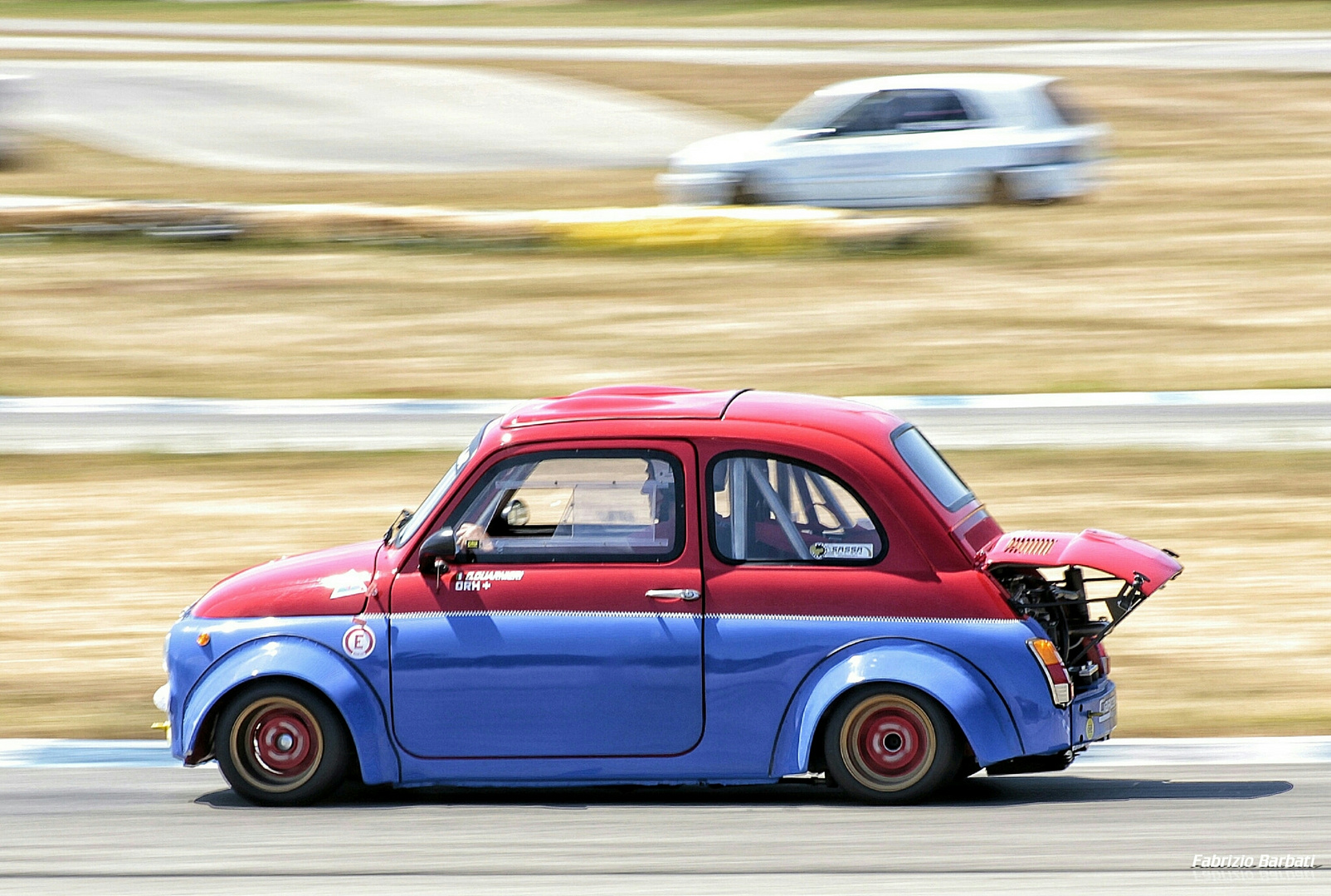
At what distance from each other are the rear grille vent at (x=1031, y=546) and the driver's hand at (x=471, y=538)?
1.71m

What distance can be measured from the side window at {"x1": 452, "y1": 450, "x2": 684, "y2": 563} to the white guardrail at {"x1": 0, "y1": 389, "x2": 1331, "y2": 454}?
20.9 feet

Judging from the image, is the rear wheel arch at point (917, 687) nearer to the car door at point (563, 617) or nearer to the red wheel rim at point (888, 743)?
the red wheel rim at point (888, 743)

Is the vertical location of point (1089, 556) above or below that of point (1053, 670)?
above

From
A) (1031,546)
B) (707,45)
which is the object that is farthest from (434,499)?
(707,45)

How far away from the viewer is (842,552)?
5.85m

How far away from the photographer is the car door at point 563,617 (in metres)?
5.76

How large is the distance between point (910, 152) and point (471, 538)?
1378 cm

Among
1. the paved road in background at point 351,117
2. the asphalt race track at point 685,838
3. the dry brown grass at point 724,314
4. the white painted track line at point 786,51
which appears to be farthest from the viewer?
the white painted track line at point 786,51

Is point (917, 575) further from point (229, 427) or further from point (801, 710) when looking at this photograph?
point (229, 427)

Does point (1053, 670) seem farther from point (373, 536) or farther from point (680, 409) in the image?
point (373, 536)

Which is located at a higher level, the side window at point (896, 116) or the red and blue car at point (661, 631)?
the side window at point (896, 116)

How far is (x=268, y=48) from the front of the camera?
37156 mm

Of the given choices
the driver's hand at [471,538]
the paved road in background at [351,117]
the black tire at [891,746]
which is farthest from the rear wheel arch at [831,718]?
the paved road in background at [351,117]

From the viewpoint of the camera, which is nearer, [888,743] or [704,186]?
[888,743]
